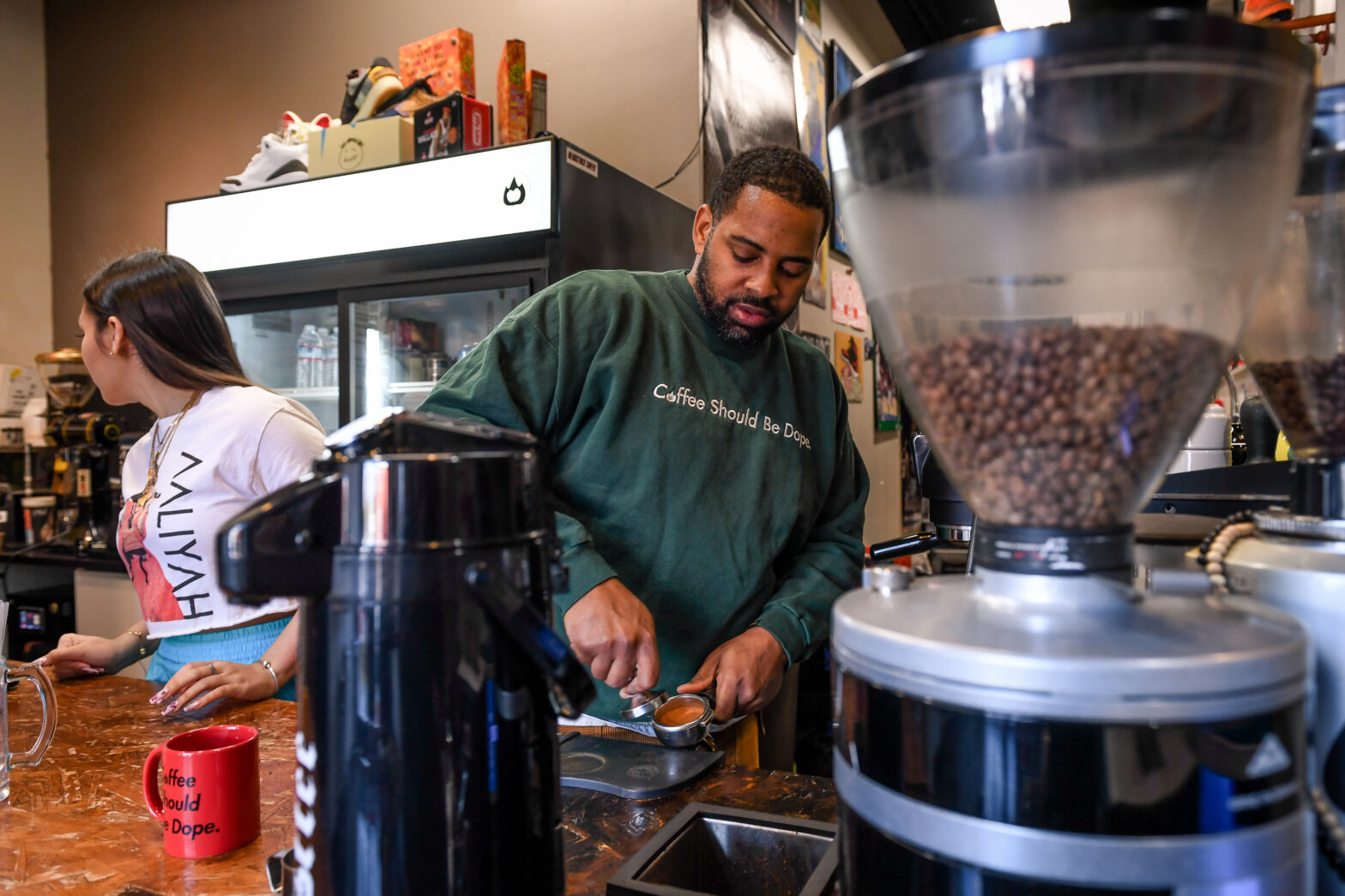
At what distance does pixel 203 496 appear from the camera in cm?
169

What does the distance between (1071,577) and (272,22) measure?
3.97 meters

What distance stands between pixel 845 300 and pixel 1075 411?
3.40m

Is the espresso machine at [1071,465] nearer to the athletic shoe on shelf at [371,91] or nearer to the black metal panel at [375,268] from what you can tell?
the black metal panel at [375,268]

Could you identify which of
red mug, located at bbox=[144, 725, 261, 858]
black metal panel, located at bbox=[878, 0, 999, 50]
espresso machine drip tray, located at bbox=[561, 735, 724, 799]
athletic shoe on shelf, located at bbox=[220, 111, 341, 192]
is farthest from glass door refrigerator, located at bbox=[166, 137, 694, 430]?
black metal panel, located at bbox=[878, 0, 999, 50]

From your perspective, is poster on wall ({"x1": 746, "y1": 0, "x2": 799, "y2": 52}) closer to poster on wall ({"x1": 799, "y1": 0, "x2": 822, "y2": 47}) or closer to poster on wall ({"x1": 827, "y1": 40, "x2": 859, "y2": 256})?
poster on wall ({"x1": 799, "y1": 0, "x2": 822, "y2": 47})

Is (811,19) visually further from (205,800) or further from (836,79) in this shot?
(205,800)

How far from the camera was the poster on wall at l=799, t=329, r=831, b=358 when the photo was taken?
317cm

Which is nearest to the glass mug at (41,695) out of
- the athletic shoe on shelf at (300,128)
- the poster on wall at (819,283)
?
the athletic shoe on shelf at (300,128)

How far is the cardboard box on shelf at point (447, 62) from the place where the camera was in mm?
2607

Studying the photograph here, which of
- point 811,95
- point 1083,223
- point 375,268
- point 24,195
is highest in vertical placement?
point 811,95

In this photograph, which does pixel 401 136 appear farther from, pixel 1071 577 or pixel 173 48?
pixel 1071 577

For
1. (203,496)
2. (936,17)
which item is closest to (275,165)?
(203,496)

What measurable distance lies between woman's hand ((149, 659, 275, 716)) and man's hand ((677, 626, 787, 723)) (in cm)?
64

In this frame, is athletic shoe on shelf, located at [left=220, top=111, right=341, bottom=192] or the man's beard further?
athletic shoe on shelf, located at [left=220, top=111, right=341, bottom=192]
